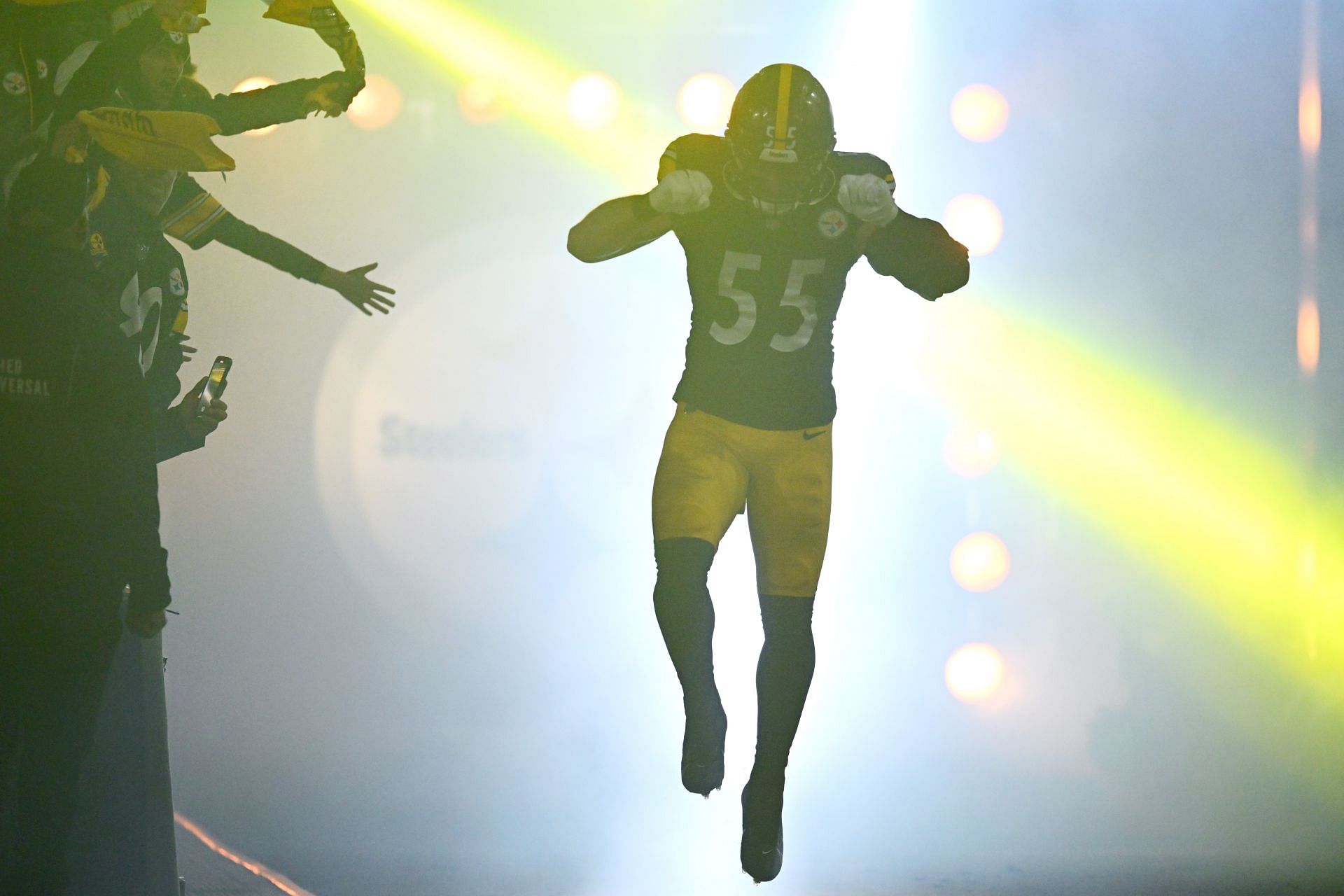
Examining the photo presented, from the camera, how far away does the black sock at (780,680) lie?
77.6 inches

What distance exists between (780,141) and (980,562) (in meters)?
1.22

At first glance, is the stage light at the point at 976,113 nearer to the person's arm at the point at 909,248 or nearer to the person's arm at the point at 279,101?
the person's arm at the point at 909,248

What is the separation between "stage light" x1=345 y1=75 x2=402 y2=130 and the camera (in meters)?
2.58

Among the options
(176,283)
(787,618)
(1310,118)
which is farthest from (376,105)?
(1310,118)

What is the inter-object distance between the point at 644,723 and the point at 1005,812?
87 centimetres

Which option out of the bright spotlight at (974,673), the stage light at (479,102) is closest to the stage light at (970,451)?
the bright spotlight at (974,673)

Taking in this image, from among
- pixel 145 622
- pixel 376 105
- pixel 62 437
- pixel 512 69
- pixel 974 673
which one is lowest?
pixel 974 673

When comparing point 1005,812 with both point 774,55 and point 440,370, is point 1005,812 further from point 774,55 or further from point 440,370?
point 774,55

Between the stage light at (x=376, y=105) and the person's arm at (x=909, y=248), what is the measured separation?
1163mm

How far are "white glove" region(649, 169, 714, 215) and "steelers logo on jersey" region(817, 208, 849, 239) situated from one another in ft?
0.74

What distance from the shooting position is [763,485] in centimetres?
204

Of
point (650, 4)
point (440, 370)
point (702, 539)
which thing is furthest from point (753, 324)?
point (650, 4)

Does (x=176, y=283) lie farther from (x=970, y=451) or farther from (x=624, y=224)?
(x=970, y=451)

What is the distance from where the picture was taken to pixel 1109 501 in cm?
278
